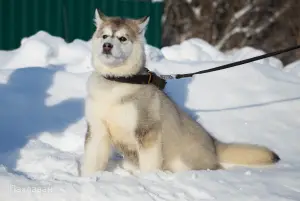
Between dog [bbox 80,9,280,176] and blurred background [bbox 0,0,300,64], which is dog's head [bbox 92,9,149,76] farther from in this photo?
blurred background [bbox 0,0,300,64]

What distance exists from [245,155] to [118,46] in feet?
4.92

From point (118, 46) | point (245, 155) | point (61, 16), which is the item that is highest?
point (118, 46)

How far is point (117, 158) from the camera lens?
522cm

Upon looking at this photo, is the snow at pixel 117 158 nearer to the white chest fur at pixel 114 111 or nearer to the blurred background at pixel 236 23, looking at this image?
the white chest fur at pixel 114 111

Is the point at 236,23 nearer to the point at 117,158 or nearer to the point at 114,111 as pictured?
the point at 117,158

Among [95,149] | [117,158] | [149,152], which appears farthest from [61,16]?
[149,152]

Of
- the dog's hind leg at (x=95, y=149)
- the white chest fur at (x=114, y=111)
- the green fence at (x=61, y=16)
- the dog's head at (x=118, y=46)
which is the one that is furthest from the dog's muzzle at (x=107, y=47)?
the green fence at (x=61, y=16)

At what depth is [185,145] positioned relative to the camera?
4.63 meters

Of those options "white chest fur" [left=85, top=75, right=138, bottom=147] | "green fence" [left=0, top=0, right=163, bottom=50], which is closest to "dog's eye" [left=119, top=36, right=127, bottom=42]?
"white chest fur" [left=85, top=75, right=138, bottom=147]

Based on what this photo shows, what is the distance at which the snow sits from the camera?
3.96m

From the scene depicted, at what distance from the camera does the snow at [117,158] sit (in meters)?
3.96

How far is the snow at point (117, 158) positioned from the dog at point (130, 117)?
0.20m

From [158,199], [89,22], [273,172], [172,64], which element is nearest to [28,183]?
[158,199]

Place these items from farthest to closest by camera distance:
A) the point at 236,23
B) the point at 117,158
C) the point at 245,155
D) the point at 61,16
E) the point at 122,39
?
the point at 236,23 → the point at 61,16 → the point at 117,158 → the point at 245,155 → the point at 122,39
